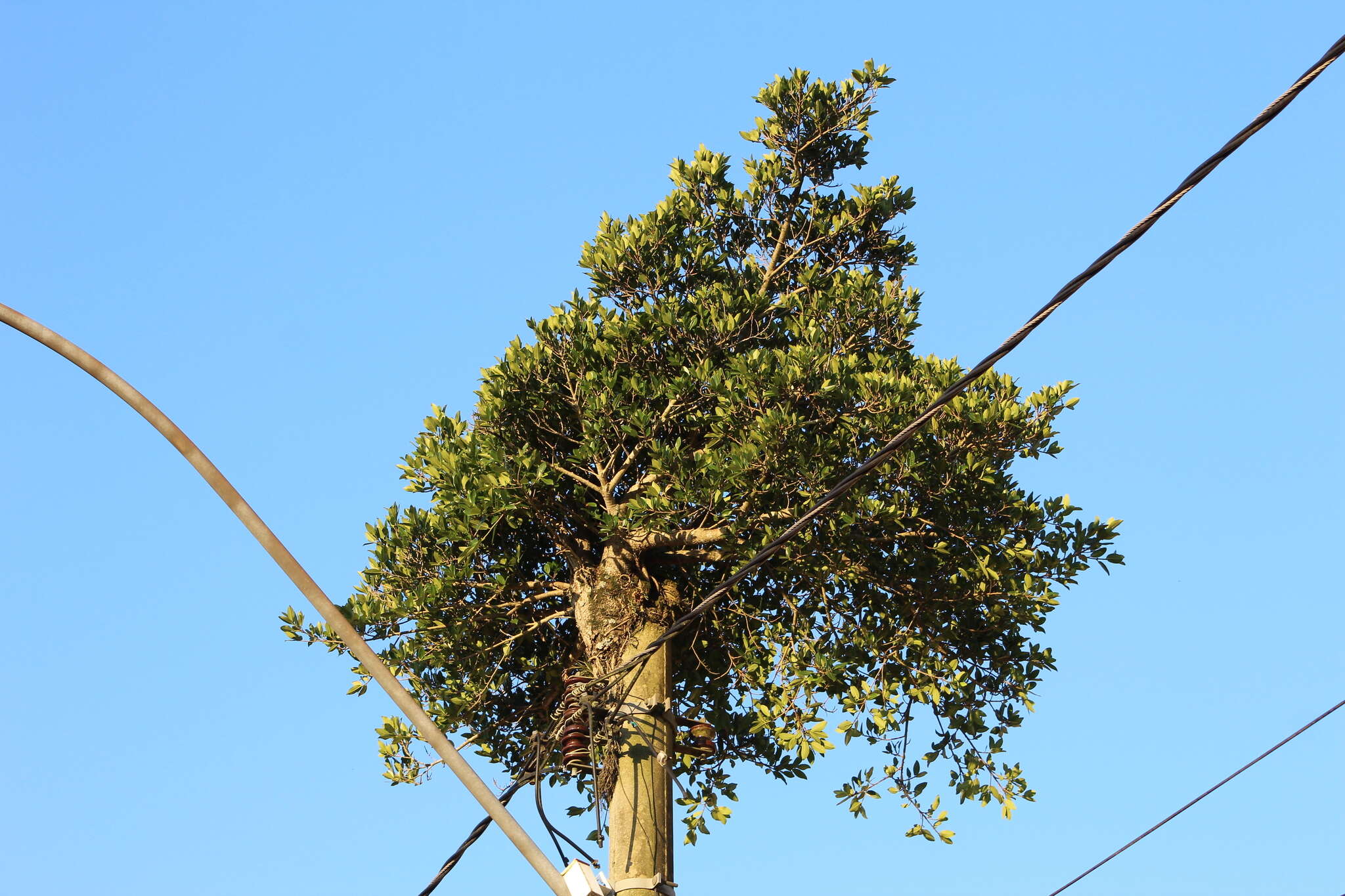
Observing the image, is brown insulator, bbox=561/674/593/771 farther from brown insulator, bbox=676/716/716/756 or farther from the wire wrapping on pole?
the wire wrapping on pole

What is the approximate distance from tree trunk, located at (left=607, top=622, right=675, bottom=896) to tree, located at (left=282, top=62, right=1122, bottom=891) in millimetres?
26

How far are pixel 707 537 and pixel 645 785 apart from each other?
2.14 m

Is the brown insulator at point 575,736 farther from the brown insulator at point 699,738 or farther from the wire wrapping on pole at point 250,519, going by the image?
the wire wrapping on pole at point 250,519

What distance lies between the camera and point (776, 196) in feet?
43.1

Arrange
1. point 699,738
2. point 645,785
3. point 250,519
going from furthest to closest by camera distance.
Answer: point 699,738 → point 645,785 → point 250,519

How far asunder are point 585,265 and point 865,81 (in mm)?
3509

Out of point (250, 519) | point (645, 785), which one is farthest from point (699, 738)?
point (250, 519)

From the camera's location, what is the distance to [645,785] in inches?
419

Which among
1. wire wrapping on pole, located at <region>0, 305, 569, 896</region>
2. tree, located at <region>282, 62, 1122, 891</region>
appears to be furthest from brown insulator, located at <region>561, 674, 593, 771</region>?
wire wrapping on pole, located at <region>0, 305, 569, 896</region>

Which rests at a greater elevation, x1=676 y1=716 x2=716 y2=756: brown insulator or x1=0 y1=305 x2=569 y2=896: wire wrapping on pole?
x1=676 y1=716 x2=716 y2=756: brown insulator

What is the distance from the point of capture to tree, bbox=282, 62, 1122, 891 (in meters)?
10.9

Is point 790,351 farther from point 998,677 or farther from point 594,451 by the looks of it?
point 998,677

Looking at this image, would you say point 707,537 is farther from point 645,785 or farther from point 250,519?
point 250,519

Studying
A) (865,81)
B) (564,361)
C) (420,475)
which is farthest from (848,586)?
(865,81)
